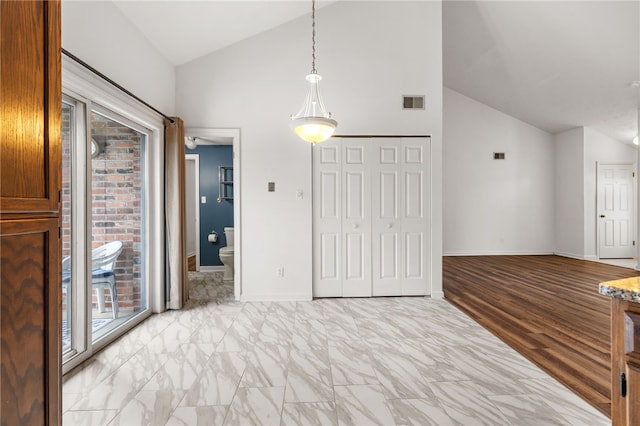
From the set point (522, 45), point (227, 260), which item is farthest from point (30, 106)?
point (522, 45)

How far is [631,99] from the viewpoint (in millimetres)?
5582

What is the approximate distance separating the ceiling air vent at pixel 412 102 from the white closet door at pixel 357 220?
2.28 ft

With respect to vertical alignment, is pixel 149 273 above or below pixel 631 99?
below

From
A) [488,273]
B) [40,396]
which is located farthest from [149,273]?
[488,273]

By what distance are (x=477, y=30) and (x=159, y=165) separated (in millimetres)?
5364

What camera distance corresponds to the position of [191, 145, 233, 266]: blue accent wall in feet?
20.6

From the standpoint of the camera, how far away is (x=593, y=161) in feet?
23.0

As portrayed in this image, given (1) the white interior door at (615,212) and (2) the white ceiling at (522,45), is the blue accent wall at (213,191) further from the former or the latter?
(1) the white interior door at (615,212)

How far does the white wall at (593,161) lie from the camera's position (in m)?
6.95

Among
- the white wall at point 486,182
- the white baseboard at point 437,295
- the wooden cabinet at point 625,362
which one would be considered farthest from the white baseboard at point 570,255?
the wooden cabinet at point 625,362

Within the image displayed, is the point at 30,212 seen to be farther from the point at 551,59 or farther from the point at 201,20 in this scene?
the point at 551,59

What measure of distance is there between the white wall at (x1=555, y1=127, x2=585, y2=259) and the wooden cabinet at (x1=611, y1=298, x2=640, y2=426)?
7.55 meters

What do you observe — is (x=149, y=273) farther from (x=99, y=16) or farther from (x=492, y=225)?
(x=492, y=225)

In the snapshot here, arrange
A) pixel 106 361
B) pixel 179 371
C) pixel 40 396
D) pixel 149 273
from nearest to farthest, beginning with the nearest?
pixel 40 396 → pixel 179 371 → pixel 106 361 → pixel 149 273
